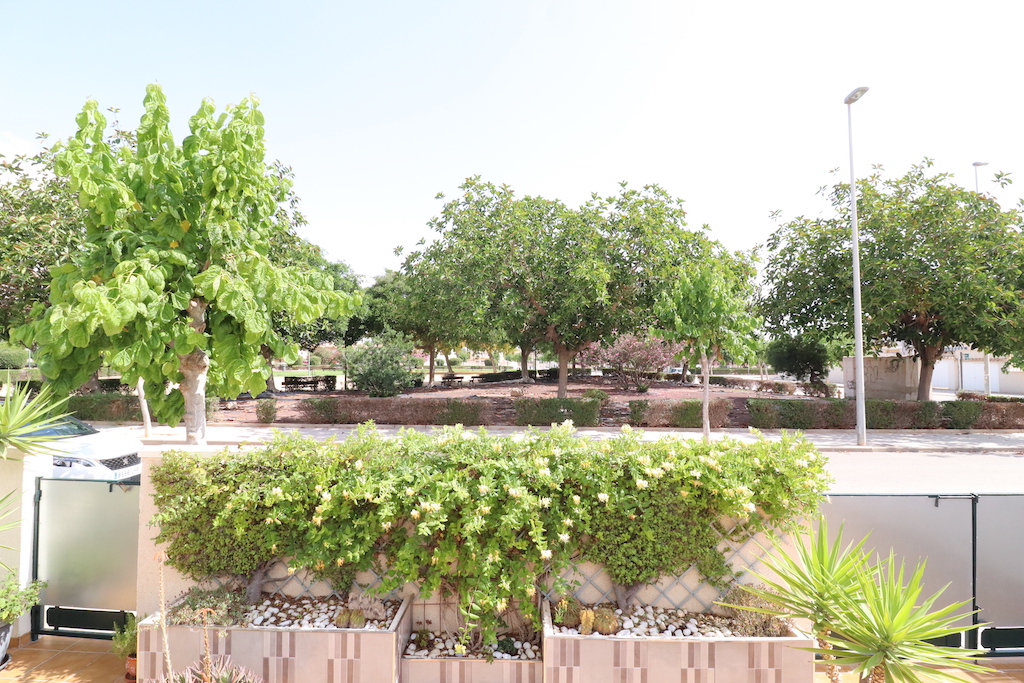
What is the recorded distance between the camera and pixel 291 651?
144 inches

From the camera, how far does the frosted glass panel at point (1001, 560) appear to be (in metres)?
4.31

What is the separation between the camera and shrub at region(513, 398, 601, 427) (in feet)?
60.5

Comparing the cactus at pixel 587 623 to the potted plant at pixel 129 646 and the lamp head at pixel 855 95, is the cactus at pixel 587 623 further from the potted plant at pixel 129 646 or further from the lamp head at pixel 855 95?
the lamp head at pixel 855 95

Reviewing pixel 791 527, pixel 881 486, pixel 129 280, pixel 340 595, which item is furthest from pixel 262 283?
pixel 881 486

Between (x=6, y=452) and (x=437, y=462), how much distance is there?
3.47 m

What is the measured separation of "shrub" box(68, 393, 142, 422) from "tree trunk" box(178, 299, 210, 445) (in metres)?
15.8

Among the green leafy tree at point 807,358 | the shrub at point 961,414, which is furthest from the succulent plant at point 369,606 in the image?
the green leafy tree at point 807,358

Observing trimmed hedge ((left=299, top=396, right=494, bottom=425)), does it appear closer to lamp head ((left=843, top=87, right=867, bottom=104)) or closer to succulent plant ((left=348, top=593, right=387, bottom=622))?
lamp head ((left=843, top=87, right=867, bottom=104))

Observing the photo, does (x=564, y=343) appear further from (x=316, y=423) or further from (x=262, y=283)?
(x=262, y=283)

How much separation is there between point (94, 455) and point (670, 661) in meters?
8.73

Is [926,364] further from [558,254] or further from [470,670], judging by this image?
[470,670]

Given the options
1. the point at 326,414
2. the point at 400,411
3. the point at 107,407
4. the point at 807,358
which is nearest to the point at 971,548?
the point at 400,411

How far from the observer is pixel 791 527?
3775mm

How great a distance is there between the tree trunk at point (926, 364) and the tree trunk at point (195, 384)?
940 inches
